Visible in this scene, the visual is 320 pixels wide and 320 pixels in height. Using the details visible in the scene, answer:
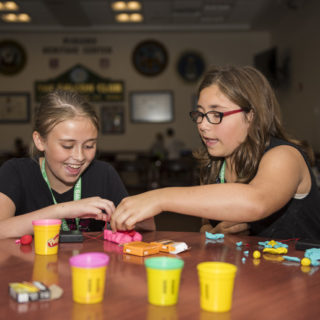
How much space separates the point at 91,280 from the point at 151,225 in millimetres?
974

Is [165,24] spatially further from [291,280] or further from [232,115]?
[291,280]

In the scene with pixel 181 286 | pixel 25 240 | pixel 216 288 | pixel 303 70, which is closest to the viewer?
pixel 216 288

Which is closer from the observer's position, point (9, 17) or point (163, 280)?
point (163, 280)

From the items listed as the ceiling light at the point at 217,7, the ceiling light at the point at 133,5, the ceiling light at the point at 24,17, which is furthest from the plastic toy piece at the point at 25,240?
the ceiling light at the point at 24,17

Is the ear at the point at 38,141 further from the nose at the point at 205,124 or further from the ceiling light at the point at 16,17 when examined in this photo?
the ceiling light at the point at 16,17

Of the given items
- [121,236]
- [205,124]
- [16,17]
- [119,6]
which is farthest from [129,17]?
[121,236]

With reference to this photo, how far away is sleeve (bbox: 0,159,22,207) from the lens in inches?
71.8

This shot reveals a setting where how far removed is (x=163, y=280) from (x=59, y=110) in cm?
124

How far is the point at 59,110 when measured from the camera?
6.25 ft

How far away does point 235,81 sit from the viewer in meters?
1.74

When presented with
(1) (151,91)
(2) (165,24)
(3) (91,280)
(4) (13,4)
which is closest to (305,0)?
(2) (165,24)

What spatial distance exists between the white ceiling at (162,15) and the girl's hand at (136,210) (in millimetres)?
6998

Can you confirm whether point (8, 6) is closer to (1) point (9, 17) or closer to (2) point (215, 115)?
(1) point (9, 17)

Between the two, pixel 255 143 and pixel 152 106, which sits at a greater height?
pixel 152 106
